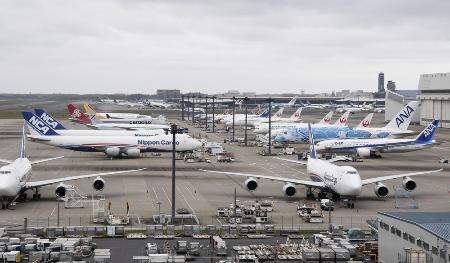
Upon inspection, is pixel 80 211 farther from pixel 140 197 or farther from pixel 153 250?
pixel 153 250

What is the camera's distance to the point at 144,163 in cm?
10594

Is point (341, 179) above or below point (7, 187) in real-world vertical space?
above

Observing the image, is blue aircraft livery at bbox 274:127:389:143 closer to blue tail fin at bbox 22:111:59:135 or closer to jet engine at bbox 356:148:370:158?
jet engine at bbox 356:148:370:158

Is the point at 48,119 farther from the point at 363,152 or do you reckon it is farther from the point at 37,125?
the point at 363,152

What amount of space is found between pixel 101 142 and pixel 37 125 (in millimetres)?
10598

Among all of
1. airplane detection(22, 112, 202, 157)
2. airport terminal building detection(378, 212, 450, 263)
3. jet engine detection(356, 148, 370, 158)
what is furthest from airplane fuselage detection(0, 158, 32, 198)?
jet engine detection(356, 148, 370, 158)

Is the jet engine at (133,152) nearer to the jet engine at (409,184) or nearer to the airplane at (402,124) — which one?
the airplane at (402,124)

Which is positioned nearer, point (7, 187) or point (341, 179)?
point (7, 187)

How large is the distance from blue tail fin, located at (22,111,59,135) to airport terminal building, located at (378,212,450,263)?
7601 centimetres

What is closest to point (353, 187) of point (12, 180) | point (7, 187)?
point (12, 180)

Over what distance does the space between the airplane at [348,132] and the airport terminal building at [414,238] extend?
88571 millimetres

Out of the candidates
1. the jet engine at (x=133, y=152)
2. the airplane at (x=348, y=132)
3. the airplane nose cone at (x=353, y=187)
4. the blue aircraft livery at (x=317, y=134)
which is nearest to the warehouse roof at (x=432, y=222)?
the airplane nose cone at (x=353, y=187)

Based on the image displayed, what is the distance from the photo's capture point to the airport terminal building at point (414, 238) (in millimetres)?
37531

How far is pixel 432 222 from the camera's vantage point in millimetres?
41469
